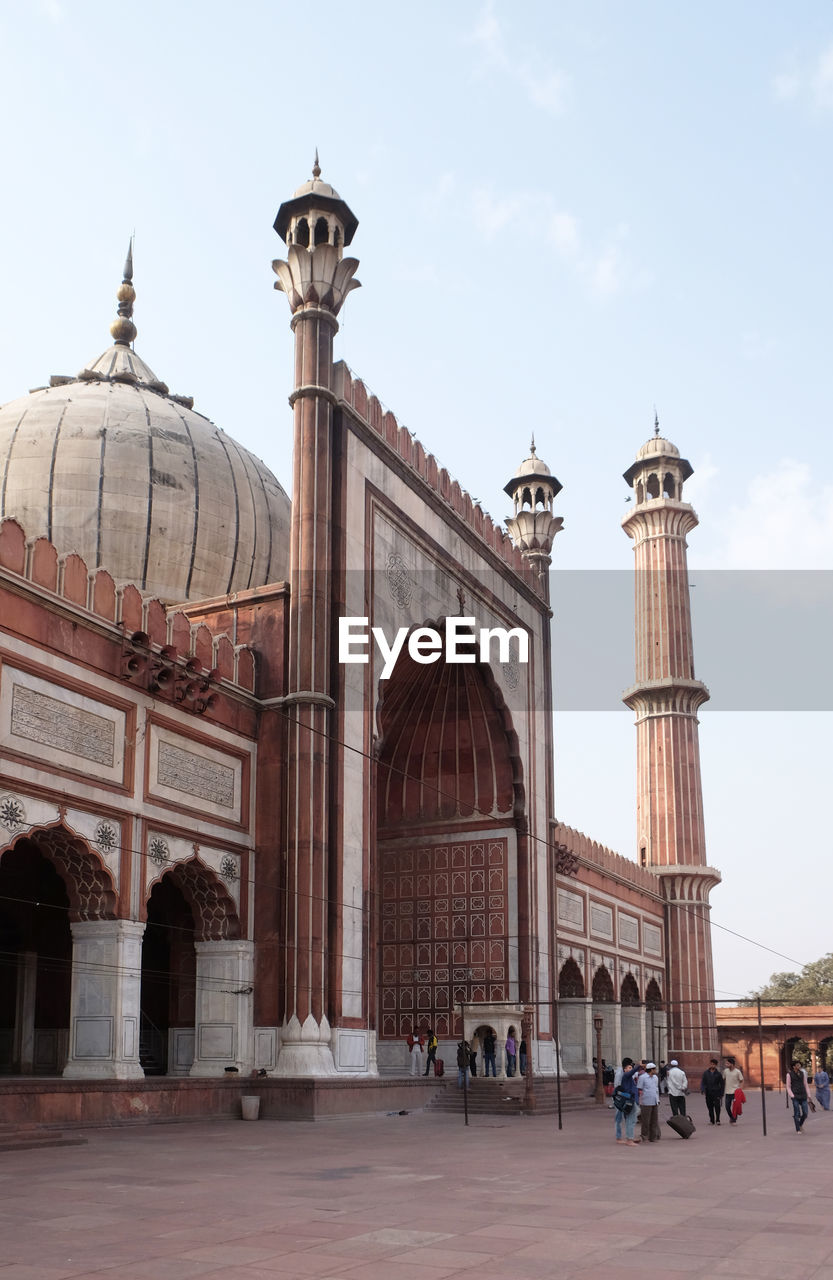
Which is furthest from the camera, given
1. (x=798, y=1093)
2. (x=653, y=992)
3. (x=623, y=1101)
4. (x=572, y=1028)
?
(x=653, y=992)

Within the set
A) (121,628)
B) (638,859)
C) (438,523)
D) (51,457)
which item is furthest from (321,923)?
(638,859)

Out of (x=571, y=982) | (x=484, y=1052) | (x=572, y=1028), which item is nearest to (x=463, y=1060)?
(x=484, y=1052)

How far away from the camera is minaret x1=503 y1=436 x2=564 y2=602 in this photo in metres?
29.3

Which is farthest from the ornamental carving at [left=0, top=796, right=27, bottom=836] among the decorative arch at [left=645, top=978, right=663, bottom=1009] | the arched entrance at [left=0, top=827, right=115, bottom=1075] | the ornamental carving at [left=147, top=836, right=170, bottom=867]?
the decorative arch at [left=645, top=978, right=663, bottom=1009]

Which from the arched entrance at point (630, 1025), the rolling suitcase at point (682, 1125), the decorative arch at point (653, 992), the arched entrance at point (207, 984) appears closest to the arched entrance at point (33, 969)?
the arched entrance at point (207, 984)

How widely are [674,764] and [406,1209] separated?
2987 centimetres

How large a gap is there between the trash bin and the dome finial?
687 inches

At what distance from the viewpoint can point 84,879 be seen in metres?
15.1

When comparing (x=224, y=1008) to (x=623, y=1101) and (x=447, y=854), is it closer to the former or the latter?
(x=623, y=1101)

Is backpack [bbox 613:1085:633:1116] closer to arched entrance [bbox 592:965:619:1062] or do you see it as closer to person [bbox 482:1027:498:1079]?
person [bbox 482:1027:498:1079]

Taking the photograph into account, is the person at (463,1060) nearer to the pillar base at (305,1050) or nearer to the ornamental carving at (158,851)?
the pillar base at (305,1050)

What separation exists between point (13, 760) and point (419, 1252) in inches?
341

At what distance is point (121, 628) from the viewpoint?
1541 cm

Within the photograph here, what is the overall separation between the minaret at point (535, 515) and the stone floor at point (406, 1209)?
17304 mm
